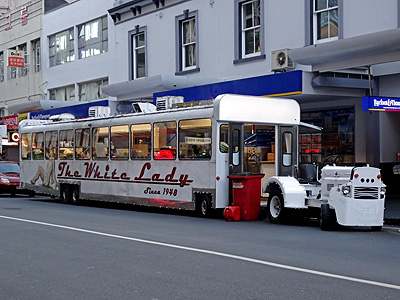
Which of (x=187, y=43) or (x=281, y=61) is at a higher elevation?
(x=187, y=43)

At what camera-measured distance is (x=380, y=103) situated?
55.4 ft

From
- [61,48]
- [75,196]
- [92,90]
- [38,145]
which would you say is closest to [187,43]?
[38,145]

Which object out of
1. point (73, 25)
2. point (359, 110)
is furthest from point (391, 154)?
point (73, 25)

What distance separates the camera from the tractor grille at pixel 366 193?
13797 mm

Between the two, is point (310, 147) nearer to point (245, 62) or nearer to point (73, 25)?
point (245, 62)

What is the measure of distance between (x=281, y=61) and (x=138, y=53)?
10716mm

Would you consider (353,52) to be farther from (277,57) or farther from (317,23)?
(317,23)

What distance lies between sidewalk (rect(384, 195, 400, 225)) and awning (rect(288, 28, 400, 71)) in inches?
150

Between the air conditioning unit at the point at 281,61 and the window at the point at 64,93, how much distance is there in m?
17.8

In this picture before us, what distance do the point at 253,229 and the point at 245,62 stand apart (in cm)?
1070

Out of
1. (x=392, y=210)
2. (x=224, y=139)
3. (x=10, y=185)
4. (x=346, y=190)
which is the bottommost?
(x=392, y=210)

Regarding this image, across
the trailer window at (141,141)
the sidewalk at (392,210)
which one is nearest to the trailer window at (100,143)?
the trailer window at (141,141)

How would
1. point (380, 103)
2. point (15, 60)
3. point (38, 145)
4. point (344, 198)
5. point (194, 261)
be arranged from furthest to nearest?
1. point (15, 60)
2. point (38, 145)
3. point (380, 103)
4. point (344, 198)
5. point (194, 261)

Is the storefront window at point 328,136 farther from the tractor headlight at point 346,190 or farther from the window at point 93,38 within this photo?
the window at point 93,38
